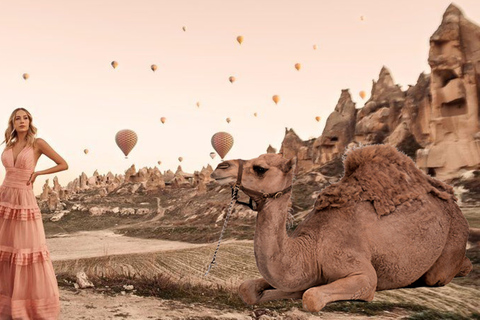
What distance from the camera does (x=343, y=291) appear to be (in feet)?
13.6

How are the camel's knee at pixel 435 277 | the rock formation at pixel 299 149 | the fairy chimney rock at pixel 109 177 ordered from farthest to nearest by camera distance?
the fairy chimney rock at pixel 109 177
the rock formation at pixel 299 149
the camel's knee at pixel 435 277

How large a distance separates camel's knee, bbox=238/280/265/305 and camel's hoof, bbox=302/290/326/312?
42.1 inches

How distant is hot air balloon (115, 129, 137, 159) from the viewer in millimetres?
48875

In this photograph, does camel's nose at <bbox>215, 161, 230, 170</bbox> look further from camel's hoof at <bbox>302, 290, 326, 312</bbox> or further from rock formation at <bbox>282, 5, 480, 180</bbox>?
rock formation at <bbox>282, 5, 480, 180</bbox>

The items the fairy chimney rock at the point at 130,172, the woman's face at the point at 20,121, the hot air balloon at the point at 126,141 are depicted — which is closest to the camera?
the woman's face at the point at 20,121

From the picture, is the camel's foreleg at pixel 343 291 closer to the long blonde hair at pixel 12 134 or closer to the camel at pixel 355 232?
the camel at pixel 355 232

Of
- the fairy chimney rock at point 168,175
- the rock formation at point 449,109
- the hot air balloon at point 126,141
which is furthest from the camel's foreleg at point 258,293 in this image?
the fairy chimney rock at point 168,175

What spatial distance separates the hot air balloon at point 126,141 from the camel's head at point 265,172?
46546 millimetres

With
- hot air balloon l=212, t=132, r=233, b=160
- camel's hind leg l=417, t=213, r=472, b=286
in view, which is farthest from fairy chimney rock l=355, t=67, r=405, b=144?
camel's hind leg l=417, t=213, r=472, b=286

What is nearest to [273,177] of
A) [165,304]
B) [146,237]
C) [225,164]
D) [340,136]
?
[225,164]

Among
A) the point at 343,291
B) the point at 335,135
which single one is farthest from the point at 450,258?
the point at 335,135

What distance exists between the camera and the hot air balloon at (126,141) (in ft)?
160

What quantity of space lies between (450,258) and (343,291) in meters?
2.29

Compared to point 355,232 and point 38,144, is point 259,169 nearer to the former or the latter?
point 355,232
